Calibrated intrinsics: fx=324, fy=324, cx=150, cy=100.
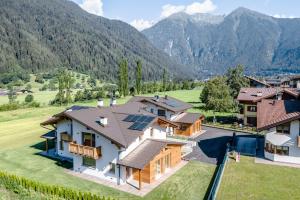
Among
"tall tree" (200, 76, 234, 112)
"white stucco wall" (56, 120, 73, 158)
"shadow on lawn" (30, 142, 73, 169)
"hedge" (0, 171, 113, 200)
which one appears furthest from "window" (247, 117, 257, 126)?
"hedge" (0, 171, 113, 200)

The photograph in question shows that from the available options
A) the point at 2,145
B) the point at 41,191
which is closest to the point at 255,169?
the point at 41,191

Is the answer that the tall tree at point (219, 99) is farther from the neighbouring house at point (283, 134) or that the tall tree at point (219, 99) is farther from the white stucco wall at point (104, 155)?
the white stucco wall at point (104, 155)

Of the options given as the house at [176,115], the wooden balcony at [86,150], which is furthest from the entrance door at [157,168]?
the house at [176,115]

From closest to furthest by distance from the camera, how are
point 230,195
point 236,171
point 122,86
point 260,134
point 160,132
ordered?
point 230,195 < point 236,171 < point 160,132 < point 260,134 < point 122,86

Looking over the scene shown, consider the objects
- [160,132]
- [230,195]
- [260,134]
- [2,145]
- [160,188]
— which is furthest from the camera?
[260,134]

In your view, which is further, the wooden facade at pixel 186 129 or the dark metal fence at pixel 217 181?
the wooden facade at pixel 186 129

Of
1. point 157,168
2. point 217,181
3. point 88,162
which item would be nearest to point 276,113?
point 217,181

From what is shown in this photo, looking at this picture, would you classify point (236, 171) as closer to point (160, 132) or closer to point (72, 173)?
point (160, 132)
